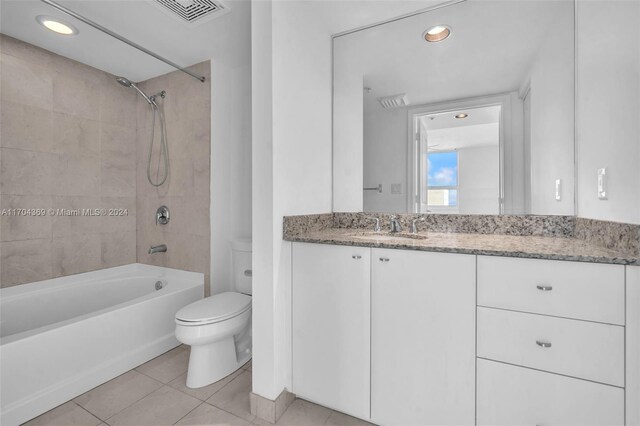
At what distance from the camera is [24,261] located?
2.04 metres

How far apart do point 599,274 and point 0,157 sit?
3.29 m

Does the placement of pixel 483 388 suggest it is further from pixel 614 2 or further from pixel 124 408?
pixel 124 408

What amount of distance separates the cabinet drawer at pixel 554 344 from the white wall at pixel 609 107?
0.39 metres

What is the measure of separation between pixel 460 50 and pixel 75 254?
3.17m

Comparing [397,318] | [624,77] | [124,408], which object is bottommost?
[124,408]

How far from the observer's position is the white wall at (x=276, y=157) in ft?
4.51

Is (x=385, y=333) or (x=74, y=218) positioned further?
(x=74, y=218)

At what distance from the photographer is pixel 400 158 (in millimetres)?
1830

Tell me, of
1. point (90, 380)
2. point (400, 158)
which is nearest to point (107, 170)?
point (90, 380)

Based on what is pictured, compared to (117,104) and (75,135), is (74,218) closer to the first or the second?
(75,135)

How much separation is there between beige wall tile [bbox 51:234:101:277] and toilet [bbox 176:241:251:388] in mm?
1286

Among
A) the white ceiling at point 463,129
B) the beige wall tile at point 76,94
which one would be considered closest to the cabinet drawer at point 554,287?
the white ceiling at point 463,129

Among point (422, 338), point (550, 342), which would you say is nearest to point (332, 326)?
point (422, 338)

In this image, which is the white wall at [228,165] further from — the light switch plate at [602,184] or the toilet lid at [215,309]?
the light switch plate at [602,184]
